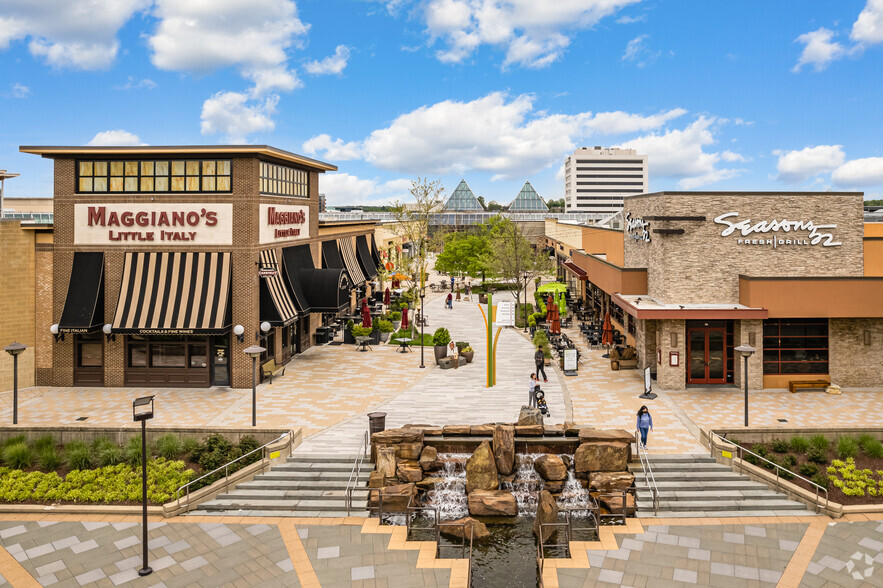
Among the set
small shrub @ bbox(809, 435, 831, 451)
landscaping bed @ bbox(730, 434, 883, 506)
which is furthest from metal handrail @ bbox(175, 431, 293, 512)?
small shrub @ bbox(809, 435, 831, 451)

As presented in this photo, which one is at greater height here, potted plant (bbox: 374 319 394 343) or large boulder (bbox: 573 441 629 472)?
potted plant (bbox: 374 319 394 343)

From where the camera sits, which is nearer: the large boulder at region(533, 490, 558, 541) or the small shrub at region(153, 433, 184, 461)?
the large boulder at region(533, 490, 558, 541)

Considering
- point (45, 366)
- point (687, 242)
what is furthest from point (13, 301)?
point (687, 242)

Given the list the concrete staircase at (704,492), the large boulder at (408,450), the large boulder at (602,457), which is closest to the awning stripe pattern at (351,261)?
the large boulder at (408,450)

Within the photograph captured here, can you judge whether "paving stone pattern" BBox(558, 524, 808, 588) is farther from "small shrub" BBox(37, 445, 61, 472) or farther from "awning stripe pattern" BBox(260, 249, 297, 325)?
"awning stripe pattern" BBox(260, 249, 297, 325)

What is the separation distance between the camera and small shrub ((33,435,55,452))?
784 inches

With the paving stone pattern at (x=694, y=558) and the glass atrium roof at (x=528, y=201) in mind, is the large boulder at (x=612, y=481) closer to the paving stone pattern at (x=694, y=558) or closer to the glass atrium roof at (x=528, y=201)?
the paving stone pattern at (x=694, y=558)

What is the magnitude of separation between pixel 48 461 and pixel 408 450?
10532 mm

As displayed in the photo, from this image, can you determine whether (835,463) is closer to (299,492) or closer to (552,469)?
(552,469)

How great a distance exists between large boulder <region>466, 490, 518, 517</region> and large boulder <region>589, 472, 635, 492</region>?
2348 millimetres

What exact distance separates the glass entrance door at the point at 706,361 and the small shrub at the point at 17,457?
23.9 metres

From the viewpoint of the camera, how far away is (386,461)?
18.7 metres

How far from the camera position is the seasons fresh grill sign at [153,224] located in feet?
90.2

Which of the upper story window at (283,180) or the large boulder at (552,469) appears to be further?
the upper story window at (283,180)
